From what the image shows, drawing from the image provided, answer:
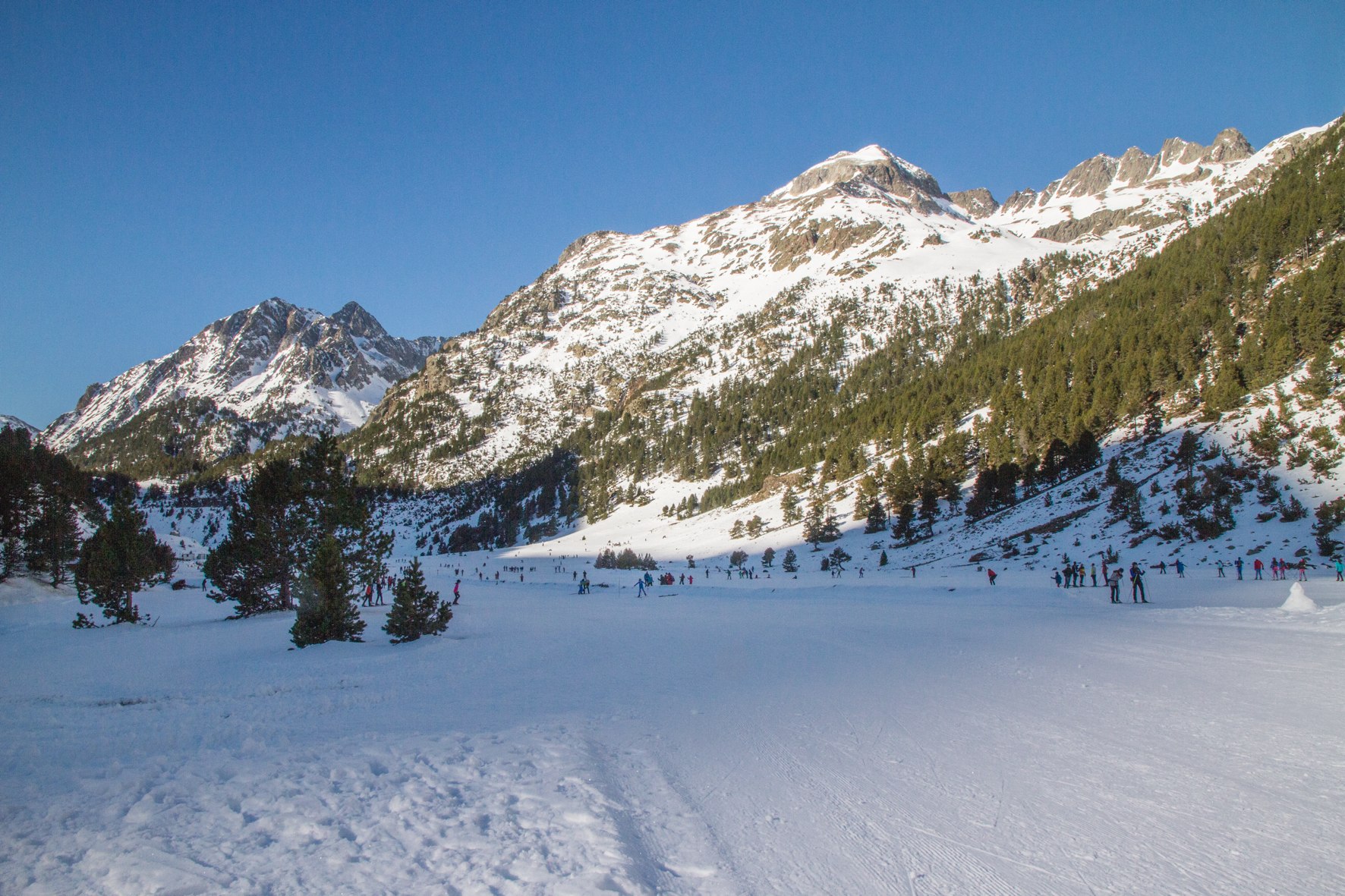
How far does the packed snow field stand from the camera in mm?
3896

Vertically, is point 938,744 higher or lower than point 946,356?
lower

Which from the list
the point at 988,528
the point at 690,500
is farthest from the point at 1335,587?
the point at 690,500

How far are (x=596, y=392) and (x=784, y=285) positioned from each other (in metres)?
71.3

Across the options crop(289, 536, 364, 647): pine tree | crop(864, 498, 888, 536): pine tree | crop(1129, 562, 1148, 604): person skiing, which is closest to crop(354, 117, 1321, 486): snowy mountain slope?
crop(864, 498, 888, 536): pine tree

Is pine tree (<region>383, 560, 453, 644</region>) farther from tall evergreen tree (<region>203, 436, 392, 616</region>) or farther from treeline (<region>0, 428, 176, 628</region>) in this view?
treeline (<region>0, 428, 176, 628</region>)

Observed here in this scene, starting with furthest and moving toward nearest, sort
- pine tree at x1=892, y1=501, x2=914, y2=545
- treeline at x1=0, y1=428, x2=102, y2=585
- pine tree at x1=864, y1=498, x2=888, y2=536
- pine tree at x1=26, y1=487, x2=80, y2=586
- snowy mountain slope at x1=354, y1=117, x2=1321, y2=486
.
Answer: snowy mountain slope at x1=354, y1=117, x2=1321, y2=486 → pine tree at x1=864, y1=498, x2=888, y2=536 → pine tree at x1=892, y1=501, x2=914, y2=545 → pine tree at x1=26, y1=487, x2=80, y2=586 → treeline at x1=0, y1=428, x2=102, y2=585

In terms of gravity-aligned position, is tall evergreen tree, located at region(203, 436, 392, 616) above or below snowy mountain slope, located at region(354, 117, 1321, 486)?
below

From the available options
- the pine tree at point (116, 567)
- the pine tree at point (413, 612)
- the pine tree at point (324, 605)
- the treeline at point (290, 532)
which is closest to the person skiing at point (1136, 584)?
the pine tree at point (413, 612)

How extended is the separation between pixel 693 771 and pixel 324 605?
13.3 meters

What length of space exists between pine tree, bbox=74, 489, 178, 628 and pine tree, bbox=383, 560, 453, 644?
45.4 ft

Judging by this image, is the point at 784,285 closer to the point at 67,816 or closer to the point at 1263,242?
the point at 1263,242

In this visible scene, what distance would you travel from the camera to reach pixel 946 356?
367 feet

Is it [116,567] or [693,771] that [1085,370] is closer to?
[693,771]

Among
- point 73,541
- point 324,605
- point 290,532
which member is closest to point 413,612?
point 324,605
